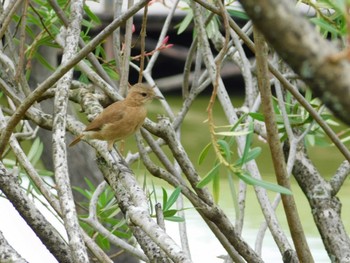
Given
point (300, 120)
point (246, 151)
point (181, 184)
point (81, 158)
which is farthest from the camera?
point (81, 158)

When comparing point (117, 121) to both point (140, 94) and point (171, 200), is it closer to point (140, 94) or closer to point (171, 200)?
point (140, 94)

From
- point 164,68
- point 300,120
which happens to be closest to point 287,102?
point 300,120

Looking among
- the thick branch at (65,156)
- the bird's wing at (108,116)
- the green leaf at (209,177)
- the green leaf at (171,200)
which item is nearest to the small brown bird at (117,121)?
the bird's wing at (108,116)

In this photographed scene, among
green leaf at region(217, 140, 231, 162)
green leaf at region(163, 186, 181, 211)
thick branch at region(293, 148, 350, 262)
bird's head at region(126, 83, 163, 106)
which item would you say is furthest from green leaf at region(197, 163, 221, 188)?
bird's head at region(126, 83, 163, 106)

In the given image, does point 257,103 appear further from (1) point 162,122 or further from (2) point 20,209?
(2) point 20,209

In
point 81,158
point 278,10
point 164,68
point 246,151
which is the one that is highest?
point 164,68

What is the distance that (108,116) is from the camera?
1.63 metres

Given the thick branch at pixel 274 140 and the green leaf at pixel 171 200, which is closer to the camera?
the thick branch at pixel 274 140

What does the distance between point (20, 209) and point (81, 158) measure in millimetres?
1727

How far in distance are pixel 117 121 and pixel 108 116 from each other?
14 centimetres

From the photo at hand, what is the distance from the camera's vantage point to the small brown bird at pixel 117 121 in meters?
1.55

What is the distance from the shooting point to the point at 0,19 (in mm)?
1476

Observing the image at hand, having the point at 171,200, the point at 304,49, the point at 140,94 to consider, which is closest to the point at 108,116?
the point at 171,200

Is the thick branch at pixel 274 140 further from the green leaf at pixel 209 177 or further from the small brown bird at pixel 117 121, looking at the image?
the small brown bird at pixel 117 121
